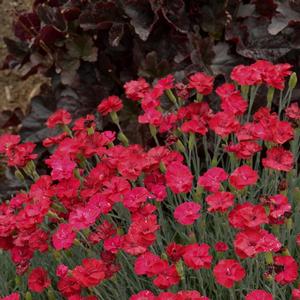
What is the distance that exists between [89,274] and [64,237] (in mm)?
143

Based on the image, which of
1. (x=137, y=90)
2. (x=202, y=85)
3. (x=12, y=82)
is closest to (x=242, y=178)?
(x=202, y=85)

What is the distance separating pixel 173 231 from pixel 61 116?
17.7 inches

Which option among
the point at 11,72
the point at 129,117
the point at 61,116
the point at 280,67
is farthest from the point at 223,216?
the point at 11,72

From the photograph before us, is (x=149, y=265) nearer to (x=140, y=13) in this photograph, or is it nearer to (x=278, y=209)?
(x=278, y=209)

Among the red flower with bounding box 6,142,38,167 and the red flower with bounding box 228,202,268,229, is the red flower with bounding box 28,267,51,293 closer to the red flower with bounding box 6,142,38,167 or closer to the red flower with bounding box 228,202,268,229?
the red flower with bounding box 6,142,38,167

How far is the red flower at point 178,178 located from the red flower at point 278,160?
0.58 ft

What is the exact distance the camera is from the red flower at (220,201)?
1.43 meters

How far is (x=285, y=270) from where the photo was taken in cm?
136

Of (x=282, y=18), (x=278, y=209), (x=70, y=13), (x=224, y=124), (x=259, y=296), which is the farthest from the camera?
(x=70, y=13)

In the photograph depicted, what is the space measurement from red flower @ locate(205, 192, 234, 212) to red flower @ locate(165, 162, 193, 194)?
7 centimetres

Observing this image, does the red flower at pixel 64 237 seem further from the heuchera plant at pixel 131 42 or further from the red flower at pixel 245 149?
the heuchera plant at pixel 131 42

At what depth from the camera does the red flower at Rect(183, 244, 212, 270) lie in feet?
4.48

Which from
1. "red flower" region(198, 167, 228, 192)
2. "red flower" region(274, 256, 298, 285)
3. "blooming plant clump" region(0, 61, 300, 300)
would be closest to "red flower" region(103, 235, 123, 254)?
"blooming plant clump" region(0, 61, 300, 300)

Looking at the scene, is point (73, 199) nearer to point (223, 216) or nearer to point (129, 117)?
point (223, 216)
